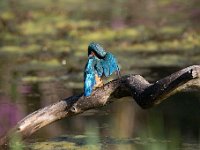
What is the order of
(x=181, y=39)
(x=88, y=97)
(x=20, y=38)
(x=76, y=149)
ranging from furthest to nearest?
(x=20, y=38) < (x=181, y=39) < (x=76, y=149) < (x=88, y=97)

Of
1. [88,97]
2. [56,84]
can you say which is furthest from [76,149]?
[56,84]

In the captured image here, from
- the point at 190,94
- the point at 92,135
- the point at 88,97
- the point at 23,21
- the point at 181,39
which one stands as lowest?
the point at 92,135

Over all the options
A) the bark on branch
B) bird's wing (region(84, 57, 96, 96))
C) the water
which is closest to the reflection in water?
the water

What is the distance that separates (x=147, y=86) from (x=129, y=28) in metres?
7.22

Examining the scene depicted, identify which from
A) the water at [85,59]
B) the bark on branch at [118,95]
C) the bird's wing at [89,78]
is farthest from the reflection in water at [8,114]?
the bird's wing at [89,78]

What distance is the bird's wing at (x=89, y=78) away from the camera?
520 cm

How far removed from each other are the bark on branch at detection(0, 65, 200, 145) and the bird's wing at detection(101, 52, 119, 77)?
0.30 feet

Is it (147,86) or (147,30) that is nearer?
(147,86)

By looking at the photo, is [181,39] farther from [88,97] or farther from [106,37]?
[88,97]

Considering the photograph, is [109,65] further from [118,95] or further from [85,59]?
[85,59]

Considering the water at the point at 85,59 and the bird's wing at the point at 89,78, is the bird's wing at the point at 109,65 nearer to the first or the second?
the bird's wing at the point at 89,78

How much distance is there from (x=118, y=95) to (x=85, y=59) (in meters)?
5.03

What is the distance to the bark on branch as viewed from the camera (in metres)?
4.83

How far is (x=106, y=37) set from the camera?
453 inches
